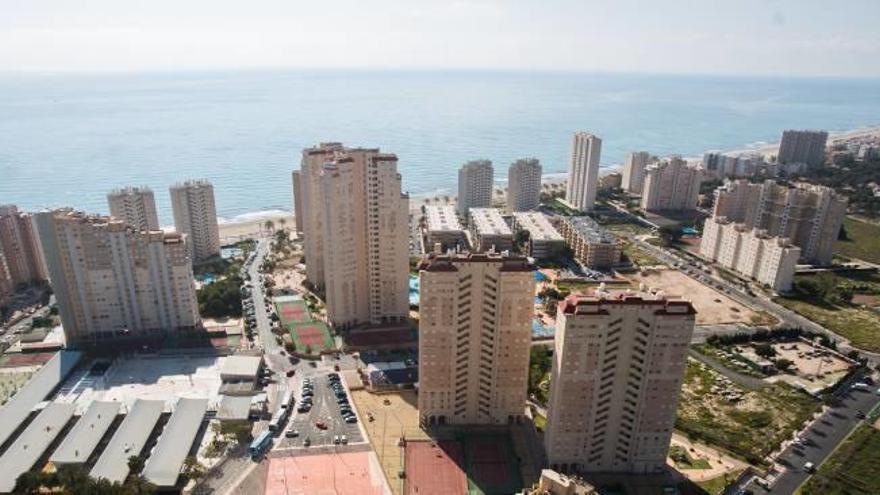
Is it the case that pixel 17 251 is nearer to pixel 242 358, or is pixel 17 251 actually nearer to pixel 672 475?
pixel 242 358

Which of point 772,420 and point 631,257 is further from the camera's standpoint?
point 631,257

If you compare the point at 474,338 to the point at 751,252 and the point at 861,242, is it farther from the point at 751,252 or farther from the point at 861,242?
the point at 861,242

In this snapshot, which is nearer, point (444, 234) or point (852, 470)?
point (852, 470)

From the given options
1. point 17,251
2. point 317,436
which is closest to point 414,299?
point 317,436

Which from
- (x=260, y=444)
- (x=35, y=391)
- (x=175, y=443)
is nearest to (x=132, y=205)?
(x=35, y=391)

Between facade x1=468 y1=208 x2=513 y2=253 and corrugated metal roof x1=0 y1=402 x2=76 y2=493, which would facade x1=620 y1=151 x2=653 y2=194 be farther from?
corrugated metal roof x1=0 y1=402 x2=76 y2=493
